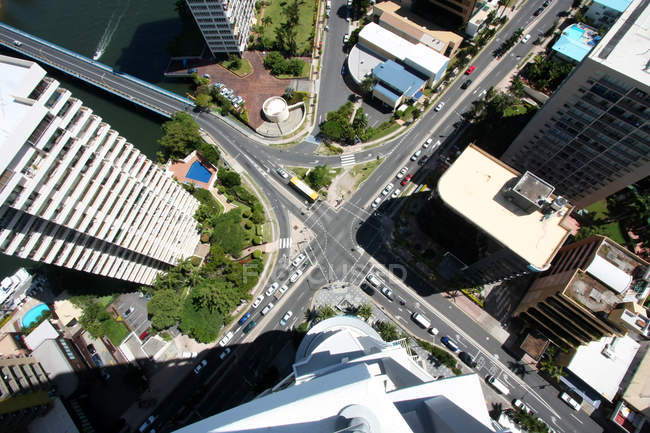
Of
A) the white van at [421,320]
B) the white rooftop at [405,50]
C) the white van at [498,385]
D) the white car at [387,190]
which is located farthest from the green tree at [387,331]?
the white rooftop at [405,50]

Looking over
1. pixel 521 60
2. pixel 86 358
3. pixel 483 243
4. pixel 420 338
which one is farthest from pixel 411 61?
pixel 86 358

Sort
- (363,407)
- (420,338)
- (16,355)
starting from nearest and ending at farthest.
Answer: (363,407), (16,355), (420,338)

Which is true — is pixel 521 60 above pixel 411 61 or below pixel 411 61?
above

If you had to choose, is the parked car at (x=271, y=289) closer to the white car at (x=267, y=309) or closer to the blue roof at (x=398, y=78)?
the white car at (x=267, y=309)

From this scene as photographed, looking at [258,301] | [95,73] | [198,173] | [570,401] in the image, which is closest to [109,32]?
[95,73]

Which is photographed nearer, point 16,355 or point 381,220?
point 16,355

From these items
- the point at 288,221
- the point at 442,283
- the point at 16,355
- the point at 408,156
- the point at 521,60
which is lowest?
the point at 16,355

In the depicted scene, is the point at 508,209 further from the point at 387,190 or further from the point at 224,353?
the point at 224,353

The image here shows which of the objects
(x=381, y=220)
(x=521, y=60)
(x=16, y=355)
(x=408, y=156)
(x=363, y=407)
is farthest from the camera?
(x=521, y=60)

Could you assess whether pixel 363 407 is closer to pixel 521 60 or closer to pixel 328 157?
pixel 328 157
